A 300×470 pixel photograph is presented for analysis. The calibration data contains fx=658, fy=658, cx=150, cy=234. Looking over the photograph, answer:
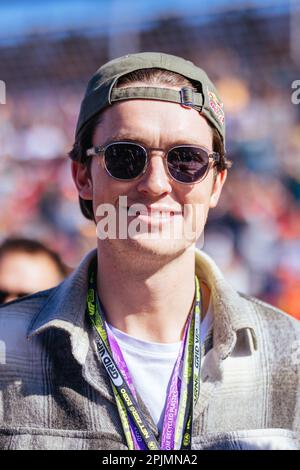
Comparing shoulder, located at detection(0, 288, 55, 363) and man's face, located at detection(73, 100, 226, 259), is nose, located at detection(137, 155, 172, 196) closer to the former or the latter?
man's face, located at detection(73, 100, 226, 259)

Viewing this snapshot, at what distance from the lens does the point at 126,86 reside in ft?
6.29

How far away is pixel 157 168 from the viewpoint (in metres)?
1.85

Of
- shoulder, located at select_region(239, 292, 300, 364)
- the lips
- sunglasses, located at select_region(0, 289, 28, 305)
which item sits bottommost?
shoulder, located at select_region(239, 292, 300, 364)

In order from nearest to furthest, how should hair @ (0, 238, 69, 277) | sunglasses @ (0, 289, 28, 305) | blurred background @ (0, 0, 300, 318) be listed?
sunglasses @ (0, 289, 28, 305)
hair @ (0, 238, 69, 277)
blurred background @ (0, 0, 300, 318)

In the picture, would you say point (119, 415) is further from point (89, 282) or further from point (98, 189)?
point (98, 189)

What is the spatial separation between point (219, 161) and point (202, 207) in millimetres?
196

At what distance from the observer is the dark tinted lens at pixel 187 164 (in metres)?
1.86

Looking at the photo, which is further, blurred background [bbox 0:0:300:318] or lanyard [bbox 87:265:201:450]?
blurred background [bbox 0:0:300:318]

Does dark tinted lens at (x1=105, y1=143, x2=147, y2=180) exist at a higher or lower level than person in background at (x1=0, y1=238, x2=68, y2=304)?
higher

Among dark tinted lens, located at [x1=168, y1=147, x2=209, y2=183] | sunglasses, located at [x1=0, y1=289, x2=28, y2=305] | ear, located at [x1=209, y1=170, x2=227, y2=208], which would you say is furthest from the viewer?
sunglasses, located at [x1=0, y1=289, x2=28, y2=305]

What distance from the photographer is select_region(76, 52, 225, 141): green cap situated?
74.3 inches

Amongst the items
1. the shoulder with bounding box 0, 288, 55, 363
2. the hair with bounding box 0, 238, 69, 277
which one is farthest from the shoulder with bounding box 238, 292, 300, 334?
the hair with bounding box 0, 238, 69, 277

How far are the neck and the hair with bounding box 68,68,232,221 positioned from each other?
29 centimetres
